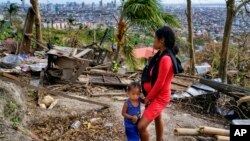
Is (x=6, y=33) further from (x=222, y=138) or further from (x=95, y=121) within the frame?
(x=222, y=138)

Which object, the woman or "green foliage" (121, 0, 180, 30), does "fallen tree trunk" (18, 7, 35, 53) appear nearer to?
"green foliage" (121, 0, 180, 30)

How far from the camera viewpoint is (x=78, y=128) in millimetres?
5473

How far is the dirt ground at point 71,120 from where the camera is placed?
17.1 feet

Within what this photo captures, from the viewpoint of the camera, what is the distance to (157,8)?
9.54 m

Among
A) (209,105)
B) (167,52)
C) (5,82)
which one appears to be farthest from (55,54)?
(167,52)

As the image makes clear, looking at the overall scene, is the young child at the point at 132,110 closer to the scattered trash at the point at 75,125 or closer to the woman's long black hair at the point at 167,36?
the woman's long black hair at the point at 167,36

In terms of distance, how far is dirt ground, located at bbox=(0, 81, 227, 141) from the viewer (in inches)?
205

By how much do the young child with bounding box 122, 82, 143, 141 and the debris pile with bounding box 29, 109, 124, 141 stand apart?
0.98m

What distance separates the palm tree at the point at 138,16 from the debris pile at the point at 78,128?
3.98m

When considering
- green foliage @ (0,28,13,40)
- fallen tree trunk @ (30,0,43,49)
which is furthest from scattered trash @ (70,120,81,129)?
green foliage @ (0,28,13,40)

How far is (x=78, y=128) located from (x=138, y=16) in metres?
4.62

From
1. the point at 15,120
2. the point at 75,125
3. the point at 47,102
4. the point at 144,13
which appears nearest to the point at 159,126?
the point at 75,125

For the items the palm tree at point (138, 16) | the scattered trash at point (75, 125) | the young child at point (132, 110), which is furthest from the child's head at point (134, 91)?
the palm tree at point (138, 16)

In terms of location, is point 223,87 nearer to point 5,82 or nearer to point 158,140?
point 158,140
